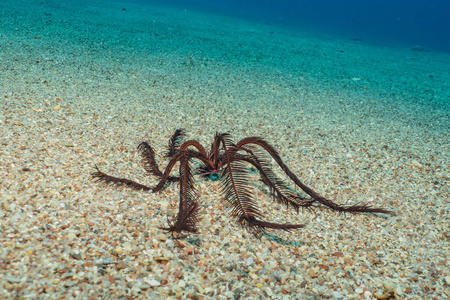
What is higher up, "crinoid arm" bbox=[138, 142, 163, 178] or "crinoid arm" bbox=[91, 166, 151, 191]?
"crinoid arm" bbox=[138, 142, 163, 178]

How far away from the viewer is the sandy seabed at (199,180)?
2232 millimetres

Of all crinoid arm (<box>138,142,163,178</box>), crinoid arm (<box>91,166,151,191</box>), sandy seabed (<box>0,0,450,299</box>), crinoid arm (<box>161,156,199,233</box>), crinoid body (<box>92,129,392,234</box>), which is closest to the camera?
sandy seabed (<box>0,0,450,299</box>)

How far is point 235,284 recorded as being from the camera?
224 cm

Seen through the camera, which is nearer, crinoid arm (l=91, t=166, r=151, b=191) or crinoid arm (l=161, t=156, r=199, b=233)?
crinoid arm (l=161, t=156, r=199, b=233)

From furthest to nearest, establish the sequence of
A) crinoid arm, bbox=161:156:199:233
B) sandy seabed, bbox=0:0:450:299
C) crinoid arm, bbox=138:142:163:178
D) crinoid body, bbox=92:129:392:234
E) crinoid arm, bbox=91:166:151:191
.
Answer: crinoid arm, bbox=138:142:163:178 → crinoid arm, bbox=91:166:151:191 → crinoid body, bbox=92:129:392:234 → crinoid arm, bbox=161:156:199:233 → sandy seabed, bbox=0:0:450:299

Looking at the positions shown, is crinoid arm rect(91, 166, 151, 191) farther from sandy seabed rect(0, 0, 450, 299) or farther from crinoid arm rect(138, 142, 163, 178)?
crinoid arm rect(138, 142, 163, 178)

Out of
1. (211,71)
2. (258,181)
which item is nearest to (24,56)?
(211,71)

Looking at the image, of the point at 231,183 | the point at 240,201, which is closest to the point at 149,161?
the point at 231,183

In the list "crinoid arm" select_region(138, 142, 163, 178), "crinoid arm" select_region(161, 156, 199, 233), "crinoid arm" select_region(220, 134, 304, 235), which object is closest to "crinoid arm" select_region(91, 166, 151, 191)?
"crinoid arm" select_region(138, 142, 163, 178)

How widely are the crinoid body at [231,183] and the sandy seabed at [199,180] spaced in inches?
4.3

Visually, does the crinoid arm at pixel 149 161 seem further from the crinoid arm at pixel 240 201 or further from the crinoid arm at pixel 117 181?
the crinoid arm at pixel 240 201

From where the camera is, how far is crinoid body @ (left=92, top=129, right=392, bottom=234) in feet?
8.47

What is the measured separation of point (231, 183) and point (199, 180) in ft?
2.29

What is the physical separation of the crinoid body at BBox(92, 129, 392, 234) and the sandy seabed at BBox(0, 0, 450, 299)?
→ 11 cm
